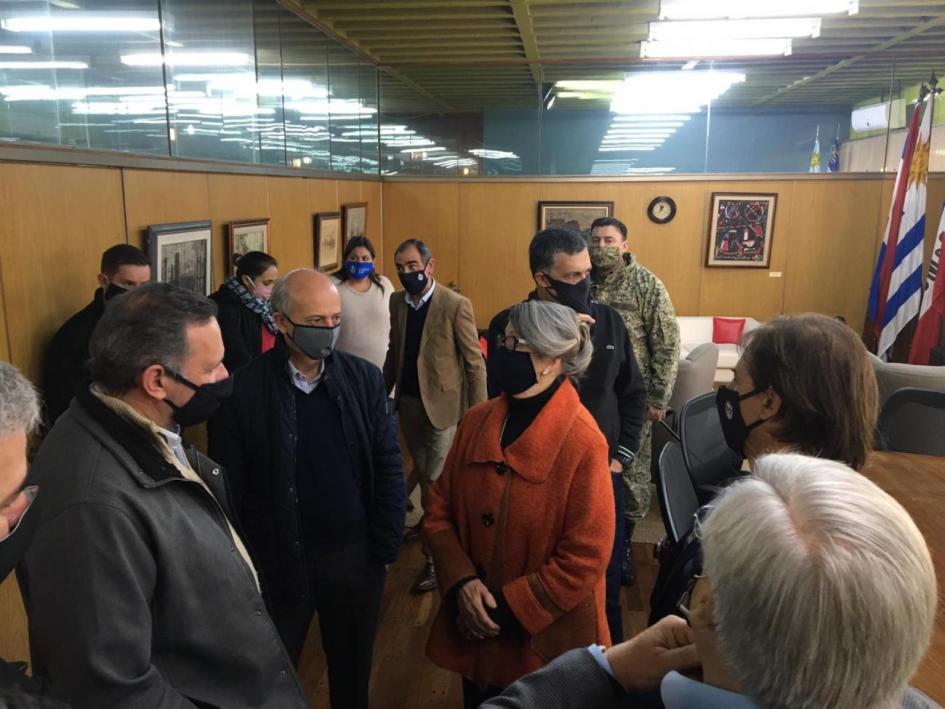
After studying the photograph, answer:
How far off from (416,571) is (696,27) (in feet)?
14.4

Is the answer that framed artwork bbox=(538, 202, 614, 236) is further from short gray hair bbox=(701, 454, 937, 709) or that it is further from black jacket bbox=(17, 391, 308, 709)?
short gray hair bbox=(701, 454, 937, 709)

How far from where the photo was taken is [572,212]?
7.89 meters

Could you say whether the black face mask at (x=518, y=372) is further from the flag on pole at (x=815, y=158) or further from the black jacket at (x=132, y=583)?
the flag on pole at (x=815, y=158)

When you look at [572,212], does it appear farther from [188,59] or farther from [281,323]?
[281,323]

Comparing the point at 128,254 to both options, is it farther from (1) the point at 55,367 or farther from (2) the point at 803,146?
(2) the point at 803,146

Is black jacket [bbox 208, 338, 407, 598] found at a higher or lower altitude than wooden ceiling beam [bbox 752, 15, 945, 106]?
lower

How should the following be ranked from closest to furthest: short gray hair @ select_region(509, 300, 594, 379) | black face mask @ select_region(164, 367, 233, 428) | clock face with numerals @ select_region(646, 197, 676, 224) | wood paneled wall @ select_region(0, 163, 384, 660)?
black face mask @ select_region(164, 367, 233, 428)
short gray hair @ select_region(509, 300, 594, 379)
wood paneled wall @ select_region(0, 163, 384, 660)
clock face with numerals @ select_region(646, 197, 676, 224)

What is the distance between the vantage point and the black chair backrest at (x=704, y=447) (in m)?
2.07

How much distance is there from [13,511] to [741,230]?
793 centimetres

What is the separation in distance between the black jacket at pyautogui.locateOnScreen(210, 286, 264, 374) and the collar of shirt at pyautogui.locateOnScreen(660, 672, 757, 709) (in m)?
2.88

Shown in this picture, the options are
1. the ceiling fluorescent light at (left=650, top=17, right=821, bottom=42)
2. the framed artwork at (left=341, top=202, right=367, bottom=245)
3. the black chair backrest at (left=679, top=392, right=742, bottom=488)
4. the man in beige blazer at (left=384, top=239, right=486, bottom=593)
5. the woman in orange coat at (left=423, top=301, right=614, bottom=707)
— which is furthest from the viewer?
the framed artwork at (left=341, top=202, right=367, bottom=245)

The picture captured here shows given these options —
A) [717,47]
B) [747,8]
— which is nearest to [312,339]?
[747,8]

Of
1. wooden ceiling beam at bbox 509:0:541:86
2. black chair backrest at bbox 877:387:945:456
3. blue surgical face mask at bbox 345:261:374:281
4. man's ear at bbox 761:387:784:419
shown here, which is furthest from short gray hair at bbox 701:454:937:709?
wooden ceiling beam at bbox 509:0:541:86

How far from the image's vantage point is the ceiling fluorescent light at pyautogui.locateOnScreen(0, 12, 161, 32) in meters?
2.59
